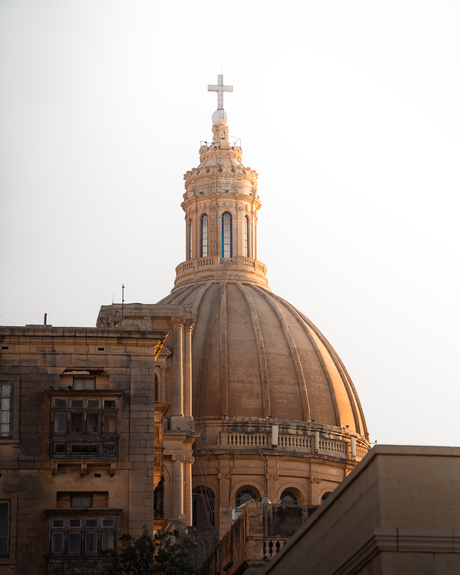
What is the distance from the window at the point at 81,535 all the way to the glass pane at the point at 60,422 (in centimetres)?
235

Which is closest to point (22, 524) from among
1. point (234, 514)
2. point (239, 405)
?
point (234, 514)

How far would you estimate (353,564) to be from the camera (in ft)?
66.1

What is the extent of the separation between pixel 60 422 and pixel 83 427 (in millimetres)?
617

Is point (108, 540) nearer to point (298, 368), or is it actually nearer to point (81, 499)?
point (81, 499)

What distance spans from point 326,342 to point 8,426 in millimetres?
43464

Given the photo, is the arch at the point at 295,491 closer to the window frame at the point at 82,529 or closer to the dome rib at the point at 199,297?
the dome rib at the point at 199,297

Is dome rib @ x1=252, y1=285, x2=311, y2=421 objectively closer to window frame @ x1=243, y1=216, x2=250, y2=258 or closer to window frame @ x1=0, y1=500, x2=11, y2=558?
window frame @ x1=243, y1=216, x2=250, y2=258

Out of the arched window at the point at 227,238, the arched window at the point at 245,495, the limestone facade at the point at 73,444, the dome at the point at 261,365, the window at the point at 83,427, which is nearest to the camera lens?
the limestone facade at the point at 73,444

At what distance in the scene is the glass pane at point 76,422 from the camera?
1467 inches

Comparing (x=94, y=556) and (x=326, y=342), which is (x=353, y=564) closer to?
(x=94, y=556)

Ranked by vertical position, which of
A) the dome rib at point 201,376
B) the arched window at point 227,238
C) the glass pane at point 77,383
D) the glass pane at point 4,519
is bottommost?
the glass pane at point 4,519

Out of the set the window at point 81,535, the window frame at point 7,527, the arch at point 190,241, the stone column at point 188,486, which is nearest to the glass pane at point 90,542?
the window at point 81,535

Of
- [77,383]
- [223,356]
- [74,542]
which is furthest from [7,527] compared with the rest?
[223,356]

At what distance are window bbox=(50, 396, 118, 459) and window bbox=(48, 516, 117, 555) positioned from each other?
174 centimetres
